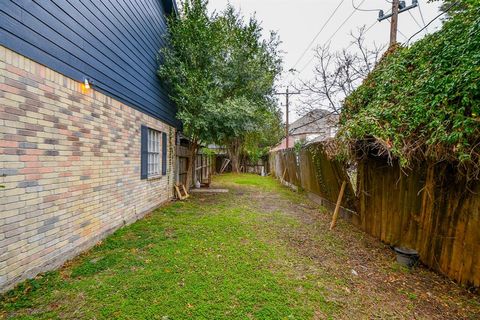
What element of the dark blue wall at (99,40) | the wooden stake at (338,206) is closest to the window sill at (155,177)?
the dark blue wall at (99,40)

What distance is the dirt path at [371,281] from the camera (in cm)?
246

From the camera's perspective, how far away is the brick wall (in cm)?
250

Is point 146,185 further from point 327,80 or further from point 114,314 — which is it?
point 327,80

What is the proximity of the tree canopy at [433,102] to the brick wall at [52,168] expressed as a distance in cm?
457

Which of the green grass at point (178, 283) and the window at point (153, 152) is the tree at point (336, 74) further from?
the window at point (153, 152)

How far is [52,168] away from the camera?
3.09 m

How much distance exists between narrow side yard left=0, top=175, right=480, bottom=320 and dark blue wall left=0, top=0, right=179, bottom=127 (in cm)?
285

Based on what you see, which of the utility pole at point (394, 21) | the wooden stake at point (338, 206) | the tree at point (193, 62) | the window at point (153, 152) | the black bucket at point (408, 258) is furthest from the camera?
the tree at point (193, 62)

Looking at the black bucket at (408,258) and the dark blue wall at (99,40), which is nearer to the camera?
the dark blue wall at (99,40)

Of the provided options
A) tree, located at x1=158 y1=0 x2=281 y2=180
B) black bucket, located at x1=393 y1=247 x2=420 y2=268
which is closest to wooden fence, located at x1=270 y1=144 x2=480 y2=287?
black bucket, located at x1=393 y1=247 x2=420 y2=268

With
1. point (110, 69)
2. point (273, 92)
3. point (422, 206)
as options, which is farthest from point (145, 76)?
point (422, 206)

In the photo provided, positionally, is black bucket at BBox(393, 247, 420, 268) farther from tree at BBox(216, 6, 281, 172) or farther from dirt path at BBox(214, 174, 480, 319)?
tree at BBox(216, 6, 281, 172)

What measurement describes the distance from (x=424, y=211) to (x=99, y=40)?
613 centimetres

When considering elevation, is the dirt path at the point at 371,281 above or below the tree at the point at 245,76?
below
